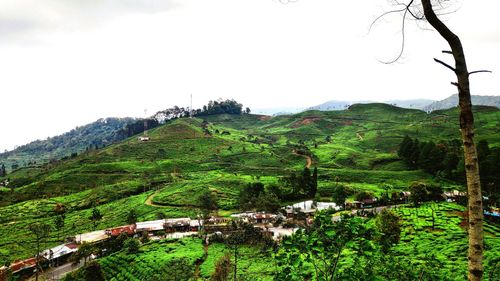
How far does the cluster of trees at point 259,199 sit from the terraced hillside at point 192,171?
4982 mm

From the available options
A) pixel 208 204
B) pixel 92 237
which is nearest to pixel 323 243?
pixel 92 237

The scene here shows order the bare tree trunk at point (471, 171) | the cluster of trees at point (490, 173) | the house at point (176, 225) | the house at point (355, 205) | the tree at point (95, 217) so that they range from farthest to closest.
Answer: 1. the house at point (355, 205)
2. the tree at point (95, 217)
3. the cluster of trees at point (490, 173)
4. the house at point (176, 225)
5. the bare tree trunk at point (471, 171)

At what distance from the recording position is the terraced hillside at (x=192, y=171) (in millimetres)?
73000

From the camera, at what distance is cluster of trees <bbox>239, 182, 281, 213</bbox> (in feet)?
220

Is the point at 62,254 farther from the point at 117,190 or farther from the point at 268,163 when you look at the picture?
the point at 268,163

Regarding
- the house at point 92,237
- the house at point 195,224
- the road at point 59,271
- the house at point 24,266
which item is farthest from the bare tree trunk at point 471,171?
the house at point 92,237

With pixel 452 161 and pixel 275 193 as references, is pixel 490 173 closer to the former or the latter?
pixel 452 161

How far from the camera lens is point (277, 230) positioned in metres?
57.5

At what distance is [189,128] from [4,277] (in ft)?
366

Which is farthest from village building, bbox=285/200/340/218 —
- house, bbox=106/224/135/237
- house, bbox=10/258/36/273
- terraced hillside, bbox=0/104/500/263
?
house, bbox=10/258/36/273

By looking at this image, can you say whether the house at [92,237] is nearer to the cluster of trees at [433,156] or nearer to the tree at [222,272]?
the tree at [222,272]

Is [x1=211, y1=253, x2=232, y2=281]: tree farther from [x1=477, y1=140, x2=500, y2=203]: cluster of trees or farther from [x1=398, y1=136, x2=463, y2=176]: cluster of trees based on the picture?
[x1=398, y1=136, x2=463, y2=176]: cluster of trees

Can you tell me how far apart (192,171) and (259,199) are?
4334cm

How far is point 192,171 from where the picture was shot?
105m
